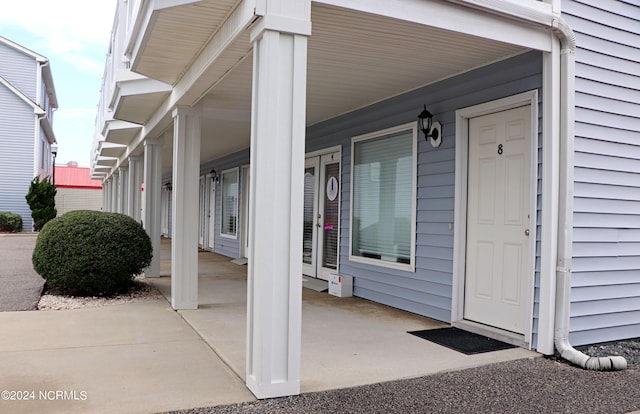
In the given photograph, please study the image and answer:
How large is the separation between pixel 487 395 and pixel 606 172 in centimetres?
252

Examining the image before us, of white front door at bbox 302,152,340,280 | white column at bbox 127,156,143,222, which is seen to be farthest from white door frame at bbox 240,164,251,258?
white front door at bbox 302,152,340,280

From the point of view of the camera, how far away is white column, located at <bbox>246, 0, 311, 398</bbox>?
312 centimetres

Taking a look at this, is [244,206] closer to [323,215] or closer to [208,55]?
[323,215]

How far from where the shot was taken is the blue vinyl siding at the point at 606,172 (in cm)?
444

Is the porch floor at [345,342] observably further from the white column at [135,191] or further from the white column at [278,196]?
the white column at [135,191]

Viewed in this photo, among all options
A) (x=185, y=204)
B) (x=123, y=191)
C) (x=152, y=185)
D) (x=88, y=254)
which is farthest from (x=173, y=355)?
(x=123, y=191)

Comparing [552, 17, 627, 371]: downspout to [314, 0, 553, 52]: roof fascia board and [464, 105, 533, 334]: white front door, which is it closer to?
[314, 0, 553, 52]: roof fascia board

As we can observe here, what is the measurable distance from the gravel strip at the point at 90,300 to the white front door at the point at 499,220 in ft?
13.2

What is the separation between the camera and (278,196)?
3.17 m

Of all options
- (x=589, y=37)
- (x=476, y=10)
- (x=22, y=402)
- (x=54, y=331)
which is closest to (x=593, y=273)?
(x=589, y=37)

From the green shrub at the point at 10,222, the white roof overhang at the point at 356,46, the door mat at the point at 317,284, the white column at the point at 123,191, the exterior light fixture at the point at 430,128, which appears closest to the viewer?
the white roof overhang at the point at 356,46

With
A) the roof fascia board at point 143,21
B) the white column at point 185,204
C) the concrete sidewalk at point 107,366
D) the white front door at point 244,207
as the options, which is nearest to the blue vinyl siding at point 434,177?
the white column at point 185,204

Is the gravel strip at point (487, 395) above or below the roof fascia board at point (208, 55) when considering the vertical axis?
below

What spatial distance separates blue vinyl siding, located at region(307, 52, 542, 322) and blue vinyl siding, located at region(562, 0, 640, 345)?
24.8 inches
